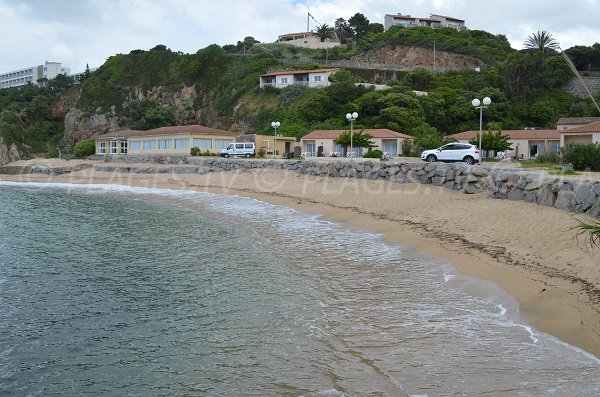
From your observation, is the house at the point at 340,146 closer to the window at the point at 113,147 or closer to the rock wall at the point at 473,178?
the rock wall at the point at 473,178

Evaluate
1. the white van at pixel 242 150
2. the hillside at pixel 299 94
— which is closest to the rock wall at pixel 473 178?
the white van at pixel 242 150

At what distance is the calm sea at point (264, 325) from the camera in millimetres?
6934

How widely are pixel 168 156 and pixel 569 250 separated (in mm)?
45936

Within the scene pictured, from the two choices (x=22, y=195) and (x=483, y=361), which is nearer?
(x=483, y=361)

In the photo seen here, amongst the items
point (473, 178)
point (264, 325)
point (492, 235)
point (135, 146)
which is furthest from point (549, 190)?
point (135, 146)

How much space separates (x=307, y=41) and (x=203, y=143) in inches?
2879

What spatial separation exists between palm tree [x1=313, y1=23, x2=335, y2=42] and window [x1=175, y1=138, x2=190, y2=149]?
73.0 m

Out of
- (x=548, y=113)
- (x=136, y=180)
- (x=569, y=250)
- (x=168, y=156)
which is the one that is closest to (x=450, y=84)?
(x=548, y=113)

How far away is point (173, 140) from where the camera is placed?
189 ft

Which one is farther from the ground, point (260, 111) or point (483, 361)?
point (260, 111)

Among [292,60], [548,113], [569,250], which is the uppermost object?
[292,60]

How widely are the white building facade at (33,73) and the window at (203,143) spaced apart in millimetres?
122182

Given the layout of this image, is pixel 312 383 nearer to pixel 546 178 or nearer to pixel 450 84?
pixel 546 178

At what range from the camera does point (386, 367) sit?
7.27 metres
